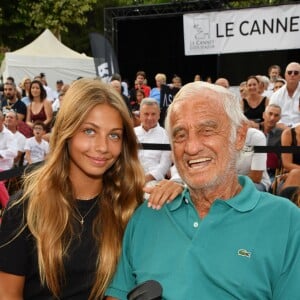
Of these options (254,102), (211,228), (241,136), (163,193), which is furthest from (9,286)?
(254,102)

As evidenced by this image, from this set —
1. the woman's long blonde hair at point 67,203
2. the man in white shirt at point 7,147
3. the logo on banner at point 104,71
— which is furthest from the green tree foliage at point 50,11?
the woman's long blonde hair at point 67,203

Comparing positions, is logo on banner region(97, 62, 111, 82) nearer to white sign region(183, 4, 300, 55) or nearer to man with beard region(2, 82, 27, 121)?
white sign region(183, 4, 300, 55)

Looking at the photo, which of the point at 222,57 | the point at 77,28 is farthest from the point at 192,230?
the point at 77,28

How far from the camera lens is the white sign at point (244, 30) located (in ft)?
34.3

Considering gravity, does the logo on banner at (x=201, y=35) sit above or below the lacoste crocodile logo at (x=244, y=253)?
above

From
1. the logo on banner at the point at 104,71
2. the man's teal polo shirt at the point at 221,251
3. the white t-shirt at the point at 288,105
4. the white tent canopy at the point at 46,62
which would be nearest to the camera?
the man's teal polo shirt at the point at 221,251

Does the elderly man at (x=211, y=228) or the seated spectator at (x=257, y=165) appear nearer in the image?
the elderly man at (x=211, y=228)

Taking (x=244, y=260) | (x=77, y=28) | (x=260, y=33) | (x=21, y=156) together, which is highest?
(x=77, y=28)

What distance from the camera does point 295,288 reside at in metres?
1.85

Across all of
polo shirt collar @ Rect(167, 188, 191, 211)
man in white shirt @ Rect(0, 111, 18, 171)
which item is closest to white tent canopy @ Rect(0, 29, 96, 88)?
man in white shirt @ Rect(0, 111, 18, 171)

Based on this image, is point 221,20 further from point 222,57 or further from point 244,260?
point 244,260

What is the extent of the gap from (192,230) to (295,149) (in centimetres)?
254

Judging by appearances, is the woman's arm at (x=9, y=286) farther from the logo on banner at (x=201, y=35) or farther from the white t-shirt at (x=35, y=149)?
the logo on banner at (x=201, y=35)

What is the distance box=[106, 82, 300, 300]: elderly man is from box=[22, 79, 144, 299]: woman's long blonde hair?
10cm
